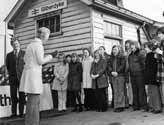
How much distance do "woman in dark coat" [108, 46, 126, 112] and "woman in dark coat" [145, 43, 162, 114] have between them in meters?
0.76

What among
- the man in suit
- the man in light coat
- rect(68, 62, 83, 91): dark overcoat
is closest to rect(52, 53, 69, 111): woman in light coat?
rect(68, 62, 83, 91): dark overcoat

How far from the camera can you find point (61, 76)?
7285 mm

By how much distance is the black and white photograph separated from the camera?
4987 millimetres

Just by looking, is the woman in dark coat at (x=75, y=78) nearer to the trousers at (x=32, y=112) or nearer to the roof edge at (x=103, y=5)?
the roof edge at (x=103, y=5)

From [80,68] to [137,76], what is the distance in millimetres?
1605

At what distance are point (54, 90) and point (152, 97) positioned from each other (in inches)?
122

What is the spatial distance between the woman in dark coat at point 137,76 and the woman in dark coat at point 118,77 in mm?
251

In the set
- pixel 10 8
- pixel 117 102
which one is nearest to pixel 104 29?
pixel 117 102

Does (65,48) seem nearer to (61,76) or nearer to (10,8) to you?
(61,76)

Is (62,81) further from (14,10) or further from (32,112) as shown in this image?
(14,10)

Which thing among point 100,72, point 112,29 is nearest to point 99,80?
point 100,72

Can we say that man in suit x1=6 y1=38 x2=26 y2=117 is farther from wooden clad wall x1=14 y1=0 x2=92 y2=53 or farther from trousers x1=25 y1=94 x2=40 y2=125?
wooden clad wall x1=14 y1=0 x2=92 y2=53

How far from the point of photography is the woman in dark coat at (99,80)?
6.84 m

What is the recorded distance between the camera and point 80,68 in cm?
728
